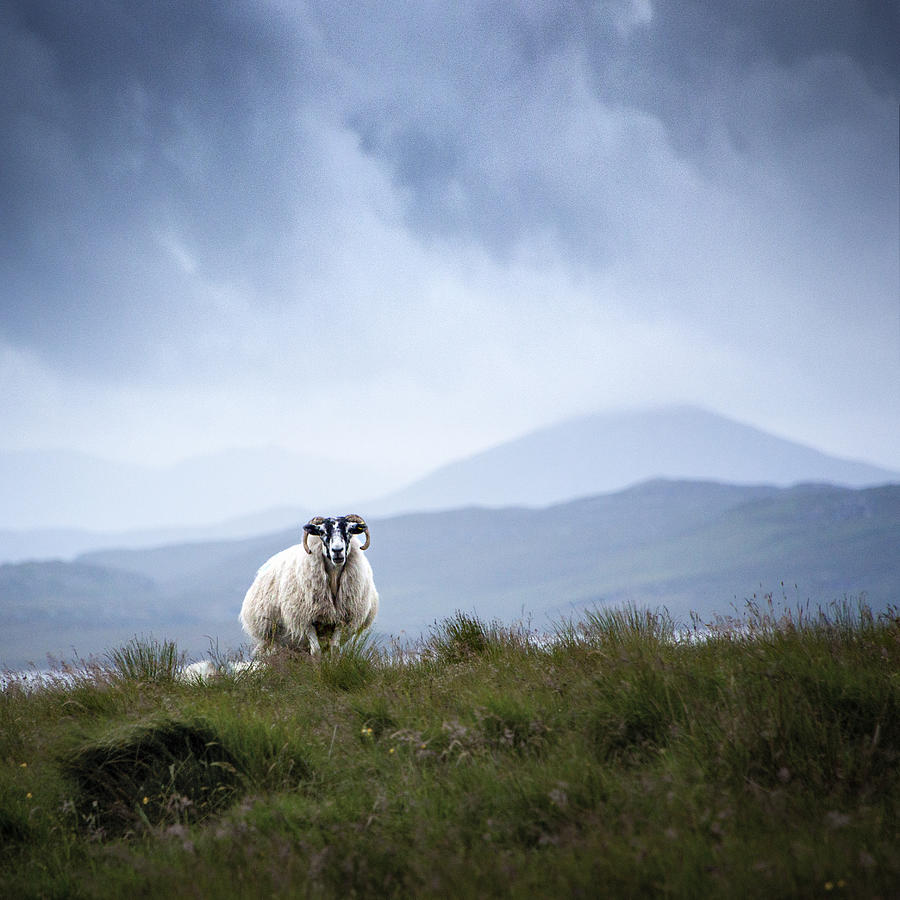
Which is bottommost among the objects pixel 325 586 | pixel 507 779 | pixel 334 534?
pixel 507 779

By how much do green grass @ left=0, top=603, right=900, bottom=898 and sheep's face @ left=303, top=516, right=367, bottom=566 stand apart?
286 cm

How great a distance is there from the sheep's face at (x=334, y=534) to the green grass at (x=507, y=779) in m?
2.86

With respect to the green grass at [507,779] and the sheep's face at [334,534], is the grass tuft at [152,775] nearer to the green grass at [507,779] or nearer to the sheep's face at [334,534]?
the green grass at [507,779]

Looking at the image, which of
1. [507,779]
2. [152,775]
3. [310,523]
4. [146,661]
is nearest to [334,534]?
[310,523]

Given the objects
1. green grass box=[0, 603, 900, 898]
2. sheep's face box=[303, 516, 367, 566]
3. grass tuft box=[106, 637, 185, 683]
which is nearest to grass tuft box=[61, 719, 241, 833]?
green grass box=[0, 603, 900, 898]

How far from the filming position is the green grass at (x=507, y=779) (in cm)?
292

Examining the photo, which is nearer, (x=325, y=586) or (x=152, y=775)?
(x=152, y=775)

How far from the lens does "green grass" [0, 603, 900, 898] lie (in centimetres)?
292

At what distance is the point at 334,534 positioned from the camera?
8703mm

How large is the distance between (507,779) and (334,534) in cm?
536

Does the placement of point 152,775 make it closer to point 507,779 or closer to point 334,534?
point 507,779

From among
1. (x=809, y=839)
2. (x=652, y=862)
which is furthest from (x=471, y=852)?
(x=809, y=839)

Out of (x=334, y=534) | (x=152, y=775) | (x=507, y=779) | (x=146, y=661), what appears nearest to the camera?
(x=507, y=779)

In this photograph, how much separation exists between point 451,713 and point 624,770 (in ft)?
4.34
